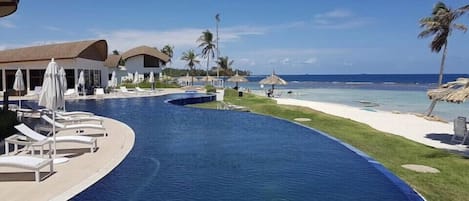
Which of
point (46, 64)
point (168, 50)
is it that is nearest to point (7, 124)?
point (46, 64)

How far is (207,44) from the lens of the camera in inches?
1897

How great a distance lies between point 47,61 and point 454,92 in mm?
25410

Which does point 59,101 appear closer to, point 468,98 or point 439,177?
point 439,177

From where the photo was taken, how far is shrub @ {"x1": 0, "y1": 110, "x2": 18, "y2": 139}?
366 inches

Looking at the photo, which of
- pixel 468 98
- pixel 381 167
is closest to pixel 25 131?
pixel 381 167

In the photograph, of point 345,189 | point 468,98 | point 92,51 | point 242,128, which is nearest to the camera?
point 345,189

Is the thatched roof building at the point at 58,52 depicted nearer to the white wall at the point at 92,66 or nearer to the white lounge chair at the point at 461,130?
the white wall at the point at 92,66

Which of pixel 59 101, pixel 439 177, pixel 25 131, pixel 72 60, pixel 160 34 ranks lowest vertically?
pixel 439 177

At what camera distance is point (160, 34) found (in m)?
45.4

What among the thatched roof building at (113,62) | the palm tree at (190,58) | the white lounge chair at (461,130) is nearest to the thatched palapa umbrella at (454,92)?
the white lounge chair at (461,130)

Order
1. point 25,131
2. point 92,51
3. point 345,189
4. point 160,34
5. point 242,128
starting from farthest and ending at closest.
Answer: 1. point 160,34
2. point 92,51
3. point 242,128
4. point 25,131
5. point 345,189

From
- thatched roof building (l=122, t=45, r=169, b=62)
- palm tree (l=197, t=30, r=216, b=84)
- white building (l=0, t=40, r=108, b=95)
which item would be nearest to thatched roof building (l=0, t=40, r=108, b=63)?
white building (l=0, t=40, r=108, b=95)

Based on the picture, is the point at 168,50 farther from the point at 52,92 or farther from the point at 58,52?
the point at 52,92

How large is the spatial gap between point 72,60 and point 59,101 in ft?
68.7
